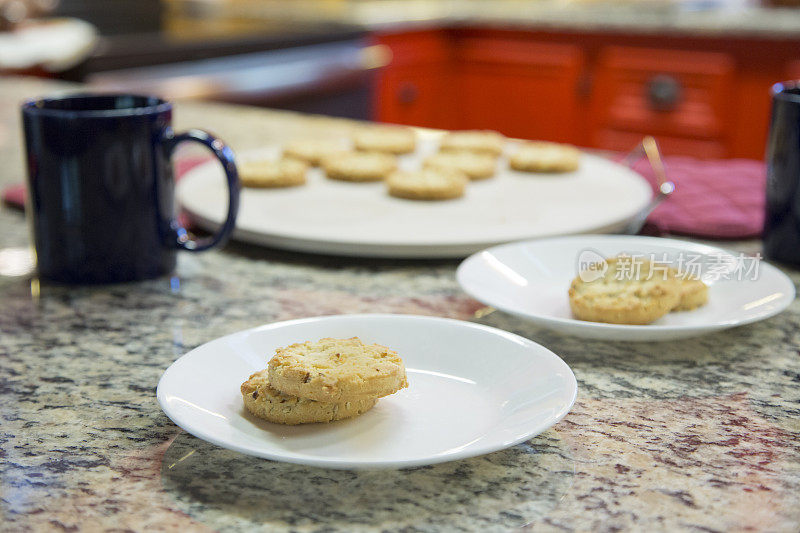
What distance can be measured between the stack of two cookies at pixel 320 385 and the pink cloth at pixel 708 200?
637 mm

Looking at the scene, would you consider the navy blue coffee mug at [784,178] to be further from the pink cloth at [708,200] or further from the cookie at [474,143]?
the cookie at [474,143]

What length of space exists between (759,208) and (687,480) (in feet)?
2.38

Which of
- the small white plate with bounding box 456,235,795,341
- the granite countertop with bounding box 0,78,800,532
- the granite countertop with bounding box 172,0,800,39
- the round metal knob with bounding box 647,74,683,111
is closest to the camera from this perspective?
the granite countertop with bounding box 0,78,800,532

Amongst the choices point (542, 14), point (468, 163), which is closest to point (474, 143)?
point (468, 163)

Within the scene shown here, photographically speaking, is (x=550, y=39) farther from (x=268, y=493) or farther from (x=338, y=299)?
(x=268, y=493)

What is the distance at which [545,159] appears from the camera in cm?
139

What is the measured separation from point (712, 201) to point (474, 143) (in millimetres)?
445

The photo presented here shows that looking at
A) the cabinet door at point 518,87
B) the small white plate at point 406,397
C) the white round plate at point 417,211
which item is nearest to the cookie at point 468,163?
the white round plate at point 417,211

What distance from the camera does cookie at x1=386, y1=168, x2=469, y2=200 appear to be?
4.08ft

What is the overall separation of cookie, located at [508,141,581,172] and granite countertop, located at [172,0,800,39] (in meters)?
2.08

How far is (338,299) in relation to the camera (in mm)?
926

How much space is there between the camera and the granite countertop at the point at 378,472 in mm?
525

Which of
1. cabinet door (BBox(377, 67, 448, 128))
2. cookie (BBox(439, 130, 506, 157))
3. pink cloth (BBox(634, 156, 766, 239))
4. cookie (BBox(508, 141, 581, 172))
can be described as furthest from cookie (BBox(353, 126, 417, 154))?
cabinet door (BBox(377, 67, 448, 128))

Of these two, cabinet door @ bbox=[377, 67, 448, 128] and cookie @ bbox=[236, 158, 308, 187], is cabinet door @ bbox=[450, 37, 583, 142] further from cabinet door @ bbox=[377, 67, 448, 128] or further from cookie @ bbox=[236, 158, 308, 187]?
cookie @ bbox=[236, 158, 308, 187]
